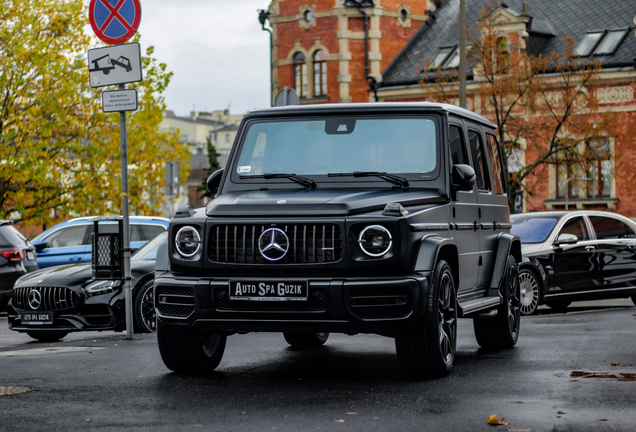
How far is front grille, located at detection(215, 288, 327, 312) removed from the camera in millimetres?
7125

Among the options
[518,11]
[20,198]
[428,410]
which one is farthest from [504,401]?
Result: [518,11]

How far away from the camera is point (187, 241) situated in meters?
7.50

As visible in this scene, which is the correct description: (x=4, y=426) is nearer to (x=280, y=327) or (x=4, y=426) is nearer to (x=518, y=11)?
(x=280, y=327)

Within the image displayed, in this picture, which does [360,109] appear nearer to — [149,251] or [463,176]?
[463,176]

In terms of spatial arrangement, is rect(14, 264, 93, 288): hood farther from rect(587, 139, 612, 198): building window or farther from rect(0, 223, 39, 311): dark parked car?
rect(587, 139, 612, 198): building window

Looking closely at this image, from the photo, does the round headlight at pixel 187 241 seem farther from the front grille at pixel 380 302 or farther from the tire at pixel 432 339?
the tire at pixel 432 339

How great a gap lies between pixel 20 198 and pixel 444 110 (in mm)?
22471

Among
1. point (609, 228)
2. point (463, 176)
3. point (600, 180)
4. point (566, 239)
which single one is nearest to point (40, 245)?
point (566, 239)

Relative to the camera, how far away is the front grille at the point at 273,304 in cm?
712

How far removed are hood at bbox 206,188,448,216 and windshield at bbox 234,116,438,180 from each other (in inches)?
13.9

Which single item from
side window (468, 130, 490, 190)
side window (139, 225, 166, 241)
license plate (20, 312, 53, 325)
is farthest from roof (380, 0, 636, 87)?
side window (468, 130, 490, 190)

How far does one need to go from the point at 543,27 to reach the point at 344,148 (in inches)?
1425

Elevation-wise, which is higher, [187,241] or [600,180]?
[187,241]

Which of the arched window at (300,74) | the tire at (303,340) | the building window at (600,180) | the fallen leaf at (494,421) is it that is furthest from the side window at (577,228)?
the arched window at (300,74)
